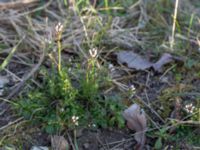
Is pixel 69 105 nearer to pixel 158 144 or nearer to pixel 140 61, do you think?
pixel 158 144

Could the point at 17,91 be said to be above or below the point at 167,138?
above

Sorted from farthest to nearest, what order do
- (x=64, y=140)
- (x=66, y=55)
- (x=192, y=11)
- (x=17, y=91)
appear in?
(x=192, y=11)
(x=66, y=55)
(x=17, y=91)
(x=64, y=140)

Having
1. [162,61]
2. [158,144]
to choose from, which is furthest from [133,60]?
[158,144]

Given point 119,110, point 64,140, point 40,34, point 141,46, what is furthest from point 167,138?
point 40,34

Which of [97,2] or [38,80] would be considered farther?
[97,2]

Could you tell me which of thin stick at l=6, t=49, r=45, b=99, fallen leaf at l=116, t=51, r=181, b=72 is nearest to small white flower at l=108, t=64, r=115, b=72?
fallen leaf at l=116, t=51, r=181, b=72

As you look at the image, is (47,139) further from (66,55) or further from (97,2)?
(97,2)

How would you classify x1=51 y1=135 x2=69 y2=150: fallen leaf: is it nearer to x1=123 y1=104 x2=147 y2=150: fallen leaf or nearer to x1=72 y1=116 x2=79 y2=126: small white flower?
x1=72 y1=116 x2=79 y2=126: small white flower
